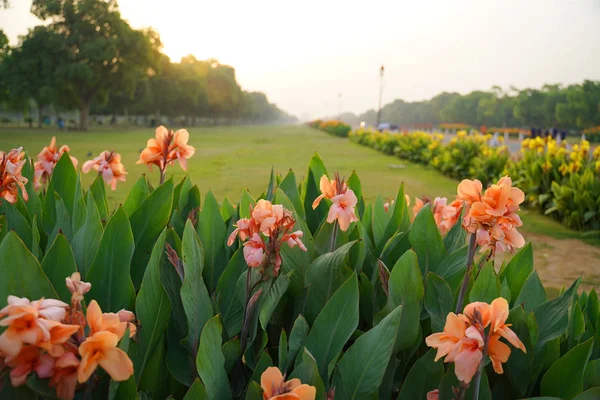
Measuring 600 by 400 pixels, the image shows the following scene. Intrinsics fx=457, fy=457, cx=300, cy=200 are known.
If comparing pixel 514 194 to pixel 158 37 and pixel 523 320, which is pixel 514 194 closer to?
pixel 523 320

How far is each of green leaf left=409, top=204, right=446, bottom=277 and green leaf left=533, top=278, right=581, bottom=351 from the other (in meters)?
0.33

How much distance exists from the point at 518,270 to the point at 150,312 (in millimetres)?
1123

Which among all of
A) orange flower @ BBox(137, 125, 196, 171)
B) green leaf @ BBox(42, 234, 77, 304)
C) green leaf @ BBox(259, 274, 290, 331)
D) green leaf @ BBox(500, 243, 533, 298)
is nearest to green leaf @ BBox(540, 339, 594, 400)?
green leaf @ BBox(500, 243, 533, 298)

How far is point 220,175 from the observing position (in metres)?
10.1

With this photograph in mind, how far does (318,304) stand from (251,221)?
34 cm

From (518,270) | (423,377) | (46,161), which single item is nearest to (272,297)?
(423,377)

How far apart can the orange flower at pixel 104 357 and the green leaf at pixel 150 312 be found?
1.19ft

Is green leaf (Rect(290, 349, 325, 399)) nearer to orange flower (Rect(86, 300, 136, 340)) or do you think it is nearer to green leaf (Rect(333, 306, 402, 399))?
green leaf (Rect(333, 306, 402, 399))

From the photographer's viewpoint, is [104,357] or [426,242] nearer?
[104,357]

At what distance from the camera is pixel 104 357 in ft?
2.07

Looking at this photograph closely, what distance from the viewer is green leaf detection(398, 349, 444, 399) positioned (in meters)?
1.01

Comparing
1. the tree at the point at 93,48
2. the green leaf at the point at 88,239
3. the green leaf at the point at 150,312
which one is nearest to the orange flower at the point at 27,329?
the green leaf at the point at 150,312

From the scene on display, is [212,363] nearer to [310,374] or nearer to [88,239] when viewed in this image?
[310,374]

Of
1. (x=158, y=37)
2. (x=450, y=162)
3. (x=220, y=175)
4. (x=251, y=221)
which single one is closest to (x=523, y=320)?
(x=251, y=221)
